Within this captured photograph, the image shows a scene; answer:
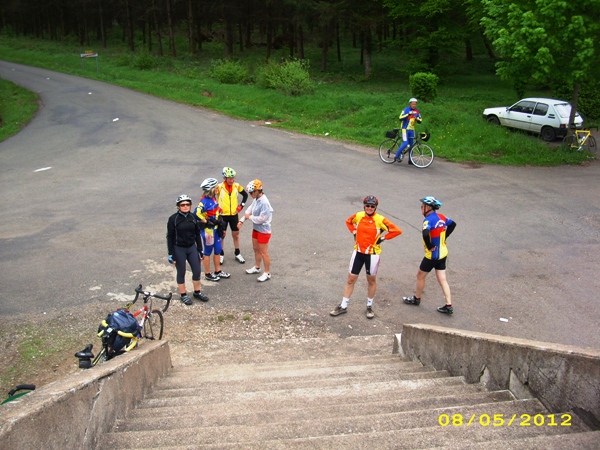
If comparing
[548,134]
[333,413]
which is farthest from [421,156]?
[333,413]

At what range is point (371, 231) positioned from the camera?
8.16 meters

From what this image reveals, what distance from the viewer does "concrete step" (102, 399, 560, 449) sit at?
3770 millimetres

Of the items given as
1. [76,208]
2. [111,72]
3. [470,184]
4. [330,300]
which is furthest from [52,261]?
[111,72]

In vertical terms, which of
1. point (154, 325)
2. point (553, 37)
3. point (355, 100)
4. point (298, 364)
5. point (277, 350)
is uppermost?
point (553, 37)

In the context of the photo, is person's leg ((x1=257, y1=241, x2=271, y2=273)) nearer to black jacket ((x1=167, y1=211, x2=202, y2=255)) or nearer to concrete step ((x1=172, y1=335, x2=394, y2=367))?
black jacket ((x1=167, y1=211, x2=202, y2=255))

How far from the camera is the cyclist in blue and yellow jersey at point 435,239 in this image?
8.26 metres

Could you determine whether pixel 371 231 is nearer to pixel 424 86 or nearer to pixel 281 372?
pixel 281 372

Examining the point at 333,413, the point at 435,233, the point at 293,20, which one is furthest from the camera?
the point at 293,20

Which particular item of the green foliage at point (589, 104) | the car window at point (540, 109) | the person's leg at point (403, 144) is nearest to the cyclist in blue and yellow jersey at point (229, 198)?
the person's leg at point (403, 144)

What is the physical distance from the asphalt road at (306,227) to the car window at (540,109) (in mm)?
4766

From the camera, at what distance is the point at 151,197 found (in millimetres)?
13680

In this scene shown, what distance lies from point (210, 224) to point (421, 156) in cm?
938

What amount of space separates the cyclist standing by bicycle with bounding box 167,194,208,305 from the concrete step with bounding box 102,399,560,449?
4.49 m
